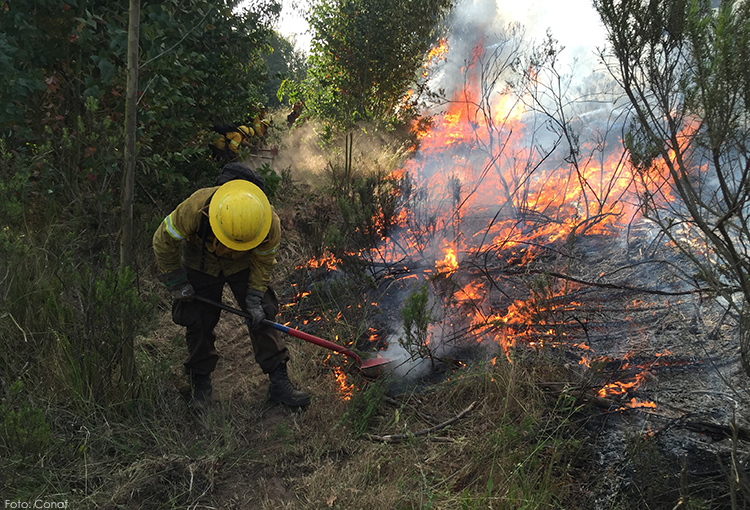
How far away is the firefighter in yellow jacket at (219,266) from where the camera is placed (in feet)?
10.1

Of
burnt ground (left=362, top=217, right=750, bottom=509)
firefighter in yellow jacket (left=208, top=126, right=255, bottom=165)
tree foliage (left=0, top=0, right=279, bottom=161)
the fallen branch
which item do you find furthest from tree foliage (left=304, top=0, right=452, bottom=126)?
the fallen branch

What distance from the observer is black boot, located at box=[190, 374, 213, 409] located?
3387mm

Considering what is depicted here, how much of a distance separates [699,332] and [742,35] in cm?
216

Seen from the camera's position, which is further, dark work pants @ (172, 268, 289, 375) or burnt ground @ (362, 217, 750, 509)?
dark work pants @ (172, 268, 289, 375)

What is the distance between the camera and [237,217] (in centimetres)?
300

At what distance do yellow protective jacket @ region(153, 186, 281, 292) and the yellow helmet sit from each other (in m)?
0.11

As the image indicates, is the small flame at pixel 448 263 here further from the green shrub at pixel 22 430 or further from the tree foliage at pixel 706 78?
the green shrub at pixel 22 430

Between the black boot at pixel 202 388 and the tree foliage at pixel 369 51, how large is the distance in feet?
18.5

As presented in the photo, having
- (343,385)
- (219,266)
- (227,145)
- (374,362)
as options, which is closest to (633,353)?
(374,362)

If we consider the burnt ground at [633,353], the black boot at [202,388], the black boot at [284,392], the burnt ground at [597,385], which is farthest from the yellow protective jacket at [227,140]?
the black boot at [284,392]

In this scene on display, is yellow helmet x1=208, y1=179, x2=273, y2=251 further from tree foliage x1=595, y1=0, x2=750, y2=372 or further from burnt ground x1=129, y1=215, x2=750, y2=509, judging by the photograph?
tree foliage x1=595, y1=0, x2=750, y2=372

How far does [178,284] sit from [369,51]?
259 inches

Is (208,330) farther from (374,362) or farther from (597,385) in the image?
(597,385)

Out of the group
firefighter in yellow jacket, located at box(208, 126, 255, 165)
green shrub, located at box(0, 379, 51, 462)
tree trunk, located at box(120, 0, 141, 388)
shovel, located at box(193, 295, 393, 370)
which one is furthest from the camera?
firefighter in yellow jacket, located at box(208, 126, 255, 165)
